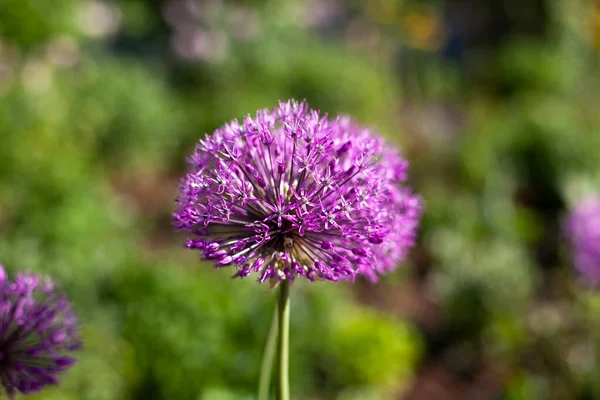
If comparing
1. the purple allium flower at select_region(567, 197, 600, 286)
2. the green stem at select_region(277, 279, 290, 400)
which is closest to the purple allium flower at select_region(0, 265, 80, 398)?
the green stem at select_region(277, 279, 290, 400)

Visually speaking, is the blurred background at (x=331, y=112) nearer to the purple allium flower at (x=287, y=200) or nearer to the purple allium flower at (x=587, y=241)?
the purple allium flower at (x=587, y=241)

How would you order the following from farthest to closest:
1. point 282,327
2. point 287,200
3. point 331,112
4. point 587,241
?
1. point 331,112
2. point 587,241
3. point 287,200
4. point 282,327

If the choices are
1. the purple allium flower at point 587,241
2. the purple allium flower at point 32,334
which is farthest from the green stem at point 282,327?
the purple allium flower at point 587,241

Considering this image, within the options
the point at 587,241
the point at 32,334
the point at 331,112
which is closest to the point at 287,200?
the point at 32,334

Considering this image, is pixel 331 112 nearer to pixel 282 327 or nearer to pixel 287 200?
pixel 287 200

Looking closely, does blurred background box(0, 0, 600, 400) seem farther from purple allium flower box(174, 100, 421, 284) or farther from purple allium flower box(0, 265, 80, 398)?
purple allium flower box(174, 100, 421, 284)

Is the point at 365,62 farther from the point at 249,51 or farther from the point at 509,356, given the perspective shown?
the point at 509,356

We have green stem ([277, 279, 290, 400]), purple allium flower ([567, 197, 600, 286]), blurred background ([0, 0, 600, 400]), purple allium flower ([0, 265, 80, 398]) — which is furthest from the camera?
blurred background ([0, 0, 600, 400])
